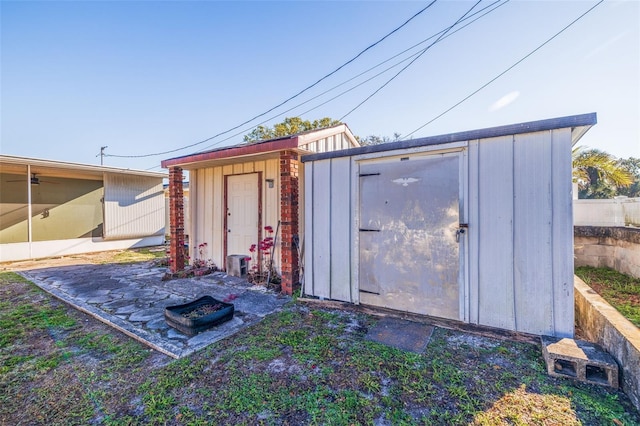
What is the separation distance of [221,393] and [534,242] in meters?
3.09

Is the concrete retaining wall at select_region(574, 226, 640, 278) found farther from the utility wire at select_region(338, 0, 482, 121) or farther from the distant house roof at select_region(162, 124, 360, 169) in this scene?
the distant house roof at select_region(162, 124, 360, 169)

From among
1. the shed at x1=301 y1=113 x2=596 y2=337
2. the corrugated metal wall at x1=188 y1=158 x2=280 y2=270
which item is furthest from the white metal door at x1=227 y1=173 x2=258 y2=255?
the shed at x1=301 y1=113 x2=596 y2=337

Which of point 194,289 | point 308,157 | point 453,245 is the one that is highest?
point 308,157

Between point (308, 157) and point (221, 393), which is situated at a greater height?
point (308, 157)

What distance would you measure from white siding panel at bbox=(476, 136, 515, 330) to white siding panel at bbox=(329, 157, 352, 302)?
1.53 meters

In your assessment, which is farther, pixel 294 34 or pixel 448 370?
pixel 294 34

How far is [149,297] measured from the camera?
4125 mm

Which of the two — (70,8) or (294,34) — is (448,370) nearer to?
(294,34)

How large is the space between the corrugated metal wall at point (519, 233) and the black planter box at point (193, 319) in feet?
9.16

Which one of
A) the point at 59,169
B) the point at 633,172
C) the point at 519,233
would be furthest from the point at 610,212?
the point at 633,172

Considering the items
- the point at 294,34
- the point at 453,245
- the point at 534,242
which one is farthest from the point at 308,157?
the point at 294,34

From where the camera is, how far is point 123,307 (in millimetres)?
3662

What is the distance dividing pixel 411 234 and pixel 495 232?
86 centimetres

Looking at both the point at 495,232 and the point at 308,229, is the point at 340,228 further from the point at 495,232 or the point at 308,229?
the point at 495,232
